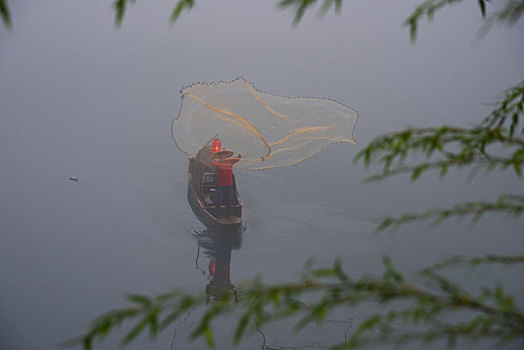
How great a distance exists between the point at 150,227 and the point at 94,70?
715mm

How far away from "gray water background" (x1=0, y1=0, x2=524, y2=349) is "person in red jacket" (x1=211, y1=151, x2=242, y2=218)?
0.09 metres

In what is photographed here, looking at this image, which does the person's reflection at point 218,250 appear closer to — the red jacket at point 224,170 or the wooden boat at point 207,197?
the wooden boat at point 207,197

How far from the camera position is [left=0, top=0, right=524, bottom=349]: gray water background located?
203 centimetres

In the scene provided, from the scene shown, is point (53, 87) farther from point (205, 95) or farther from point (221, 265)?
point (221, 265)

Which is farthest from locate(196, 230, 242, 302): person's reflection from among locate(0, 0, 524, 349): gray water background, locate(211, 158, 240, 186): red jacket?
locate(211, 158, 240, 186): red jacket

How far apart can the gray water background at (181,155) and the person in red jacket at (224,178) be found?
9 cm

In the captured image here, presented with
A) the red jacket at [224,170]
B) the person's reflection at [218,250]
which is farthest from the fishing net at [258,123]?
the person's reflection at [218,250]

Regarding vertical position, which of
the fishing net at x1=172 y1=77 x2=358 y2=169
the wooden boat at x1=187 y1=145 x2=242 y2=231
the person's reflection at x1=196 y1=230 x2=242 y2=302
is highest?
the fishing net at x1=172 y1=77 x2=358 y2=169

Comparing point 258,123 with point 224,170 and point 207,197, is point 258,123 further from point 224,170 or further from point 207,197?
point 207,197

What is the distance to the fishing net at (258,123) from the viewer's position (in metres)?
2.09

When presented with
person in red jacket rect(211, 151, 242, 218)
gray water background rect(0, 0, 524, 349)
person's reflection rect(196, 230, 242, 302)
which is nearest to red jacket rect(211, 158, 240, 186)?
person in red jacket rect(211, 151, 242, 218)

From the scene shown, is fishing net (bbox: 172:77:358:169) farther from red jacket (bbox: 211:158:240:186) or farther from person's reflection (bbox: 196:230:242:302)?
person's reflection (bbox: 196:230:242:302)

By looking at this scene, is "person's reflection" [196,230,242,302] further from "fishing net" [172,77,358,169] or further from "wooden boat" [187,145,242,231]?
"fishing net" [172,77,358,169]

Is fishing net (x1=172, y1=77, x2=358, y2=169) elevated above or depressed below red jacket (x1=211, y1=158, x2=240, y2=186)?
above
